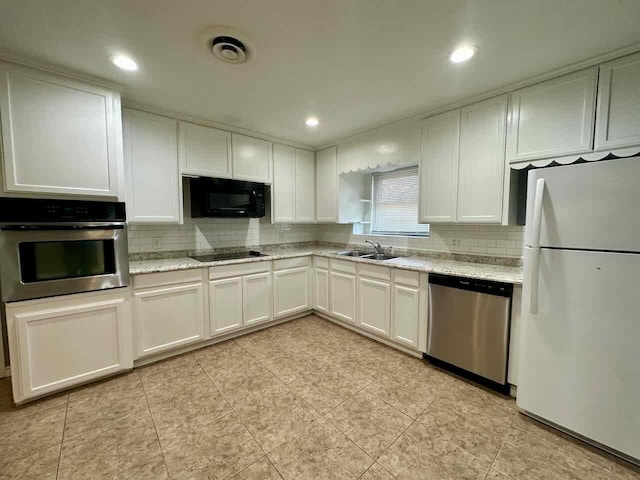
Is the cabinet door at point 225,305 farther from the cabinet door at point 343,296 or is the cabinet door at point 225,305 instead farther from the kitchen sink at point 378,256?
the kitchen sink at point 378,256

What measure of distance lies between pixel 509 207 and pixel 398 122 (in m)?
1.47

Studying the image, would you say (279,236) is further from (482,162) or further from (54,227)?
(482,162)

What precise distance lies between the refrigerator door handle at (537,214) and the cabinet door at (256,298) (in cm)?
260

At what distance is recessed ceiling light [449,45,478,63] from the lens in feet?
5.68

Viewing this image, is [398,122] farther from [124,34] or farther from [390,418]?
[390,418]

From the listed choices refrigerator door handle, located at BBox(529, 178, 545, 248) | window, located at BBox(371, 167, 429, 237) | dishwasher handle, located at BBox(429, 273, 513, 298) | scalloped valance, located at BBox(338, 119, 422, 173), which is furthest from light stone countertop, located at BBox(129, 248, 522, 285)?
scalloped valance, located at BBox(338, 119, 422, 173)

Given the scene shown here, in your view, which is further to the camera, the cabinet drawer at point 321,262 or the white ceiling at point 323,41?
the cabinet drawer at point 321,262

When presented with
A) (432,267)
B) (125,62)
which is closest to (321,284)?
(432,267)

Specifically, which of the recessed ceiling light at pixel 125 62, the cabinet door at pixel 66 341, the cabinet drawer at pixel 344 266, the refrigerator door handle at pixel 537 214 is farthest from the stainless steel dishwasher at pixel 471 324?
the recessed ceiling light at pixel 125 62

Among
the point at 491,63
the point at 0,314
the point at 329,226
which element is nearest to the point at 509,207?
the point at 491,63

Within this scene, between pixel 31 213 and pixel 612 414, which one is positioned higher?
pixel 31 213

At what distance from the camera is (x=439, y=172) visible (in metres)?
2.70

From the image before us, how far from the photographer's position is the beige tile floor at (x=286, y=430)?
1.47m

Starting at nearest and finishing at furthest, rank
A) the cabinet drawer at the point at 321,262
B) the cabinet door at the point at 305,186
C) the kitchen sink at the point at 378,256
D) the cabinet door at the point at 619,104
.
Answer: the cabinet door at the point at 619,104
the kitchen sink at the point at 378,256
the cabinet drawer at the point at 321,262
the cabinet door at the point at 305,186
